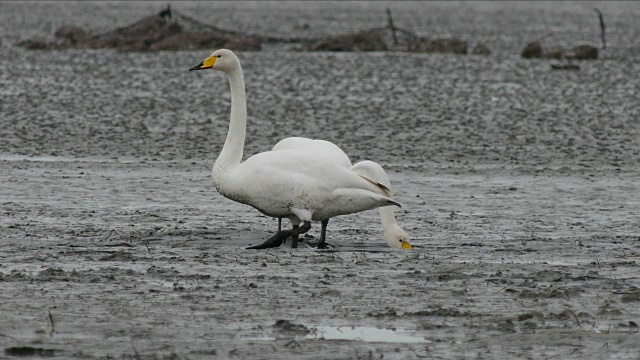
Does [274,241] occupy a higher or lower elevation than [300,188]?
lower

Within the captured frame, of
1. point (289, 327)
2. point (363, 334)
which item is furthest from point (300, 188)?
point (363, 334)

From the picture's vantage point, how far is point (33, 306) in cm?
675

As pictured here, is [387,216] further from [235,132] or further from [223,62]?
[223,62]

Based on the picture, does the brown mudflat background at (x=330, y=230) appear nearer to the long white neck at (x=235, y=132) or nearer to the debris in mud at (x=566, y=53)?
the long white neck at (x=235, y=132)

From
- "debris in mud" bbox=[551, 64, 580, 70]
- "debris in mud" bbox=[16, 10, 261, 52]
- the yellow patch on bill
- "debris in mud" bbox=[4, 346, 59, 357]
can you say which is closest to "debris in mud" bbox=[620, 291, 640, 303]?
"debris in mud" bbox=[4, 346, 59, 357]

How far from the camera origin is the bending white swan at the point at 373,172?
29.8ft

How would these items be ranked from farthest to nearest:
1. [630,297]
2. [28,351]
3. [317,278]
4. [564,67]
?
1. [564,67]
2. [317,278]
3. [630,297]
4. [28,351]

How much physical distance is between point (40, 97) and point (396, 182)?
977cm

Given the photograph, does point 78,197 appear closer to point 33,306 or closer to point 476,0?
point 33,306

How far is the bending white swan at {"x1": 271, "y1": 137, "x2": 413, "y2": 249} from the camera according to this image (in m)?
9.09

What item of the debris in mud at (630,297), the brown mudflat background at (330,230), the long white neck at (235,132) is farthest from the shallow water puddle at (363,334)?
the long white neck at (235,132)

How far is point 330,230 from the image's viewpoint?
10242 millimetres

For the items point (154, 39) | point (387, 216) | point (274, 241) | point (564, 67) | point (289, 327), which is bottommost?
point (154, 39)

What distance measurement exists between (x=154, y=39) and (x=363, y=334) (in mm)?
31484
